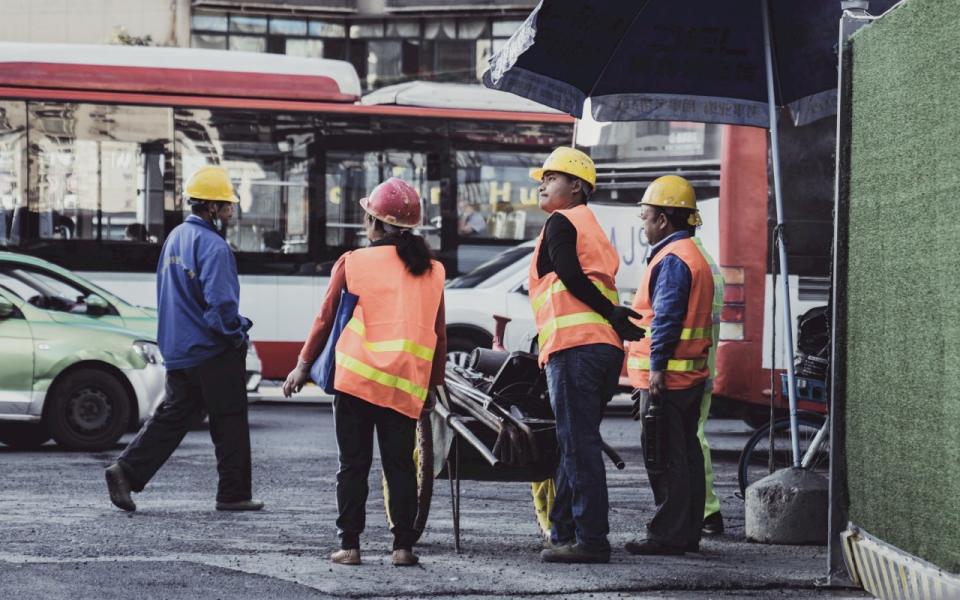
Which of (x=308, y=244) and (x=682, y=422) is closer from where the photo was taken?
(x=682, y=422)

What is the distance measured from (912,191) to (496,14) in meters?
32.1

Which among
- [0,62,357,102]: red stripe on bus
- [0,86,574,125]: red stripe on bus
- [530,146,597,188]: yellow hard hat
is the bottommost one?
[530,146,597,188]: yellow hard hat

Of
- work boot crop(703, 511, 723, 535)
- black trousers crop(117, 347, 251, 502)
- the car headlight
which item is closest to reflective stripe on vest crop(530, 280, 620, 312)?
work boot crop(703, 511, 723, 535)

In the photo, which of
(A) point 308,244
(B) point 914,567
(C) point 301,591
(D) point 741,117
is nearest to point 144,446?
(C) point 301,591

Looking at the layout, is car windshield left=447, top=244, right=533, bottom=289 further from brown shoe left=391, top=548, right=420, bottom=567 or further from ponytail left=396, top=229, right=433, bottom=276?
brown shoe left=391, top=548, right=420, bottom=567

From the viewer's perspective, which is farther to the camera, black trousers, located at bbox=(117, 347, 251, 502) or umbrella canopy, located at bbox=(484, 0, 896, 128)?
black trousers, located at bbox=(117, 347, 251, 502)

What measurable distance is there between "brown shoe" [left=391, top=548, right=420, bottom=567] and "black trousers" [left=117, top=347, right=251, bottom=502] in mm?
2063

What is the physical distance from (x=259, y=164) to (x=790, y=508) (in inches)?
424

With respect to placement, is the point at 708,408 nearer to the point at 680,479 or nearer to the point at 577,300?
the point at 680,479

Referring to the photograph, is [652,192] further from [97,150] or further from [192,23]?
[192,23]

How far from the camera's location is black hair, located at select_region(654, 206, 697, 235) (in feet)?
27.2

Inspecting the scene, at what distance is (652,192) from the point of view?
8320 mm

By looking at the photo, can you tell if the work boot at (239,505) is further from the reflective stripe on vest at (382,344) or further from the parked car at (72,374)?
the parked car at (72,374)

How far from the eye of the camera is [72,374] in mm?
12391
